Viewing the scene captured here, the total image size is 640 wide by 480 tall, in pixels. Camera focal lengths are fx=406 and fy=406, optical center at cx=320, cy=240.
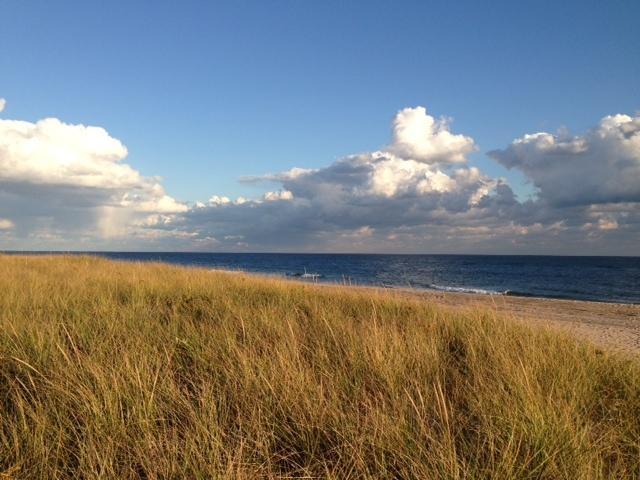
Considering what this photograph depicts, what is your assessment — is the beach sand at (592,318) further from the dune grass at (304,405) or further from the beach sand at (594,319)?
the dune grass at (304,405)

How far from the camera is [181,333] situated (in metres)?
5.27

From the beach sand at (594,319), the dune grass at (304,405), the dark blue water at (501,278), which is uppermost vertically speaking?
the dune grass at (304,405)

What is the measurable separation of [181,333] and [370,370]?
2.60 meters

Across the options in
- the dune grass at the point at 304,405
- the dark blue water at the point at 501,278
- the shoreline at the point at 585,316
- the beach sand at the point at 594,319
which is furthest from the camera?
the dark blue water at the point at 501,278

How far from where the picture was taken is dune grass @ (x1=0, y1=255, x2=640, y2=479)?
2.55m

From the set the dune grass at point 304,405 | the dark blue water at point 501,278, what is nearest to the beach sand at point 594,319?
the dark blue water at point 501,278

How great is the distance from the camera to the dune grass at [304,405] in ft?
8.38

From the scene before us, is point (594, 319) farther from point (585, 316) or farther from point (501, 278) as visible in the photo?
point (501, 278)

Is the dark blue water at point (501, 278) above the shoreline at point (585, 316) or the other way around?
the other way around

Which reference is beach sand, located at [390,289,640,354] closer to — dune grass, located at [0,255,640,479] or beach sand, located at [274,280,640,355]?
beach sand, located at [274,280,640,355]

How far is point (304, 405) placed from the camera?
3172 millimetres

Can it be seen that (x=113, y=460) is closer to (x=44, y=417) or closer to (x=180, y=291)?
(x=44, y=417)

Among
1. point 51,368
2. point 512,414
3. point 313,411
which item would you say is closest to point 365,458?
point 313,411

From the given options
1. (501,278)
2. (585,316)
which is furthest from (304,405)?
(501,278)
